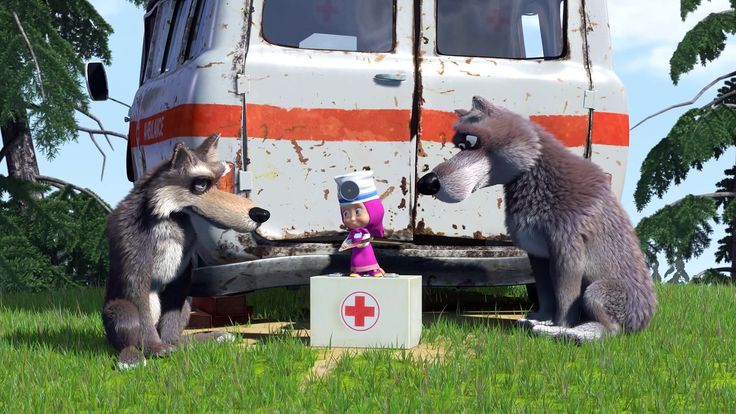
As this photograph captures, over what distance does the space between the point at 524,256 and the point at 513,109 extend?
95 centimetres

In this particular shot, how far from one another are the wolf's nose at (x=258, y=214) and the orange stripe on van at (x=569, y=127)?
4.35ft

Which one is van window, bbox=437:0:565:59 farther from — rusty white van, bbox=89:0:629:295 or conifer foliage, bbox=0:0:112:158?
conifer foliage, bbox=0:0:112:158

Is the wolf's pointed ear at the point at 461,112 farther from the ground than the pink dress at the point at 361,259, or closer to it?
A: farther from the ground

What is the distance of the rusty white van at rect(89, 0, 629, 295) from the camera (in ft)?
19.6

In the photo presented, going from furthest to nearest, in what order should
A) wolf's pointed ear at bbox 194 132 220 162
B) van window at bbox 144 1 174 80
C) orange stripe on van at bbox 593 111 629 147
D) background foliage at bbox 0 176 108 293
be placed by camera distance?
1. background foliage at bbox 0 176 108 293
2. van window at bbox 144 1 174 80
3. orange stripe on van at bbox 593 111 629 147
4. wolf's pointed ear at bbox 194 132 220 162

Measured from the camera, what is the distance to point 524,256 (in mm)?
6449

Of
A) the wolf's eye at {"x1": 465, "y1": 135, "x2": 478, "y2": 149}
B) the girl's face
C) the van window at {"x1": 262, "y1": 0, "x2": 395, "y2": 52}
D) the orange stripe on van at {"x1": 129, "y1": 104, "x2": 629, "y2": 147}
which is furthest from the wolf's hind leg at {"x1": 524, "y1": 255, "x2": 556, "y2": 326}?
the van window at {"x1": 262, "y1": 0, "x2": 395, "y2": 52}

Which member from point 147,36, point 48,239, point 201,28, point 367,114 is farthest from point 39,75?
point 367,114

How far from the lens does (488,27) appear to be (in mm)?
6848

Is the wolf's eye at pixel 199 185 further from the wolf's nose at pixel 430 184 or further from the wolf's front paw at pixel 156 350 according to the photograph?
the wolf's nose at pixel 430 184

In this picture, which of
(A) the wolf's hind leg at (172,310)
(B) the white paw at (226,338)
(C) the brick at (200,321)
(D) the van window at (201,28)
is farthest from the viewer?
(C) the brick at (200,321)

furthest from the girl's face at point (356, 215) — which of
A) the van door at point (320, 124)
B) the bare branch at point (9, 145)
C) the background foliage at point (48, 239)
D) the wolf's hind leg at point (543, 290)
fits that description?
the bare branch at point (9, 145)

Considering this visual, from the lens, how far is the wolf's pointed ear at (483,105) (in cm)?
570

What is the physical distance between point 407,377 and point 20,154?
27.7 ft
